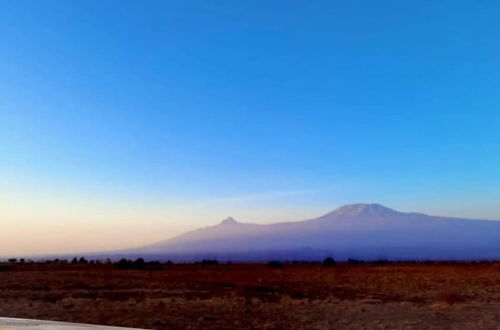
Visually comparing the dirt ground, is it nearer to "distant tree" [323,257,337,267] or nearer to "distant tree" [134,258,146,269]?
"distant tree" [134,258,146,269]

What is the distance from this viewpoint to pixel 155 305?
1677cm

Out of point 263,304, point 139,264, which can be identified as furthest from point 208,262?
point 263,304

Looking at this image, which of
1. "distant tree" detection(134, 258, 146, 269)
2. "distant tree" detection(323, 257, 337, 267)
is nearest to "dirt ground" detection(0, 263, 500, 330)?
"distant tree" detection(134, 258, 146, 269)

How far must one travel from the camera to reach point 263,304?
1745 cm

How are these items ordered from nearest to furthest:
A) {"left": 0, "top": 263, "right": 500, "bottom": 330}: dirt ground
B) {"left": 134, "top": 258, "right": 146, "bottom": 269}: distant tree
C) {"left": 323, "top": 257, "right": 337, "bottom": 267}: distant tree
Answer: {"left": 0, "top": 263, "right": 500, "bottom": 330}: dirt ground
{"left": 134, "top": 258, "right": 146, "bottom": 269}: distant tree
{"left": 323, "top": 257, "right": 337, "bottom": 267}: distant tree

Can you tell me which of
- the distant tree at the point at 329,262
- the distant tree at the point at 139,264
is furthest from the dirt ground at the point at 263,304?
the distant tree at the point at 329,262

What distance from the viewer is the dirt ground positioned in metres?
13.8

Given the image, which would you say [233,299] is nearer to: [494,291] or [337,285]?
[337,285]

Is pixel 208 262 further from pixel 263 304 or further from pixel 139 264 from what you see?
pixel 263 304

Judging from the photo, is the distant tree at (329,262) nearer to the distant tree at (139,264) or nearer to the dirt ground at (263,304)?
the distant tree at (139,264)

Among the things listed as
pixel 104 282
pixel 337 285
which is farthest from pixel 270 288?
pixel 104 282

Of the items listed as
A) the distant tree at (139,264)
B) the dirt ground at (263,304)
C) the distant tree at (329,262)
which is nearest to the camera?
the dirt ground at (263,304)

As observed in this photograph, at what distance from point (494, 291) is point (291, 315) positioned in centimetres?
1031

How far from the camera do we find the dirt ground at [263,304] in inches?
543
